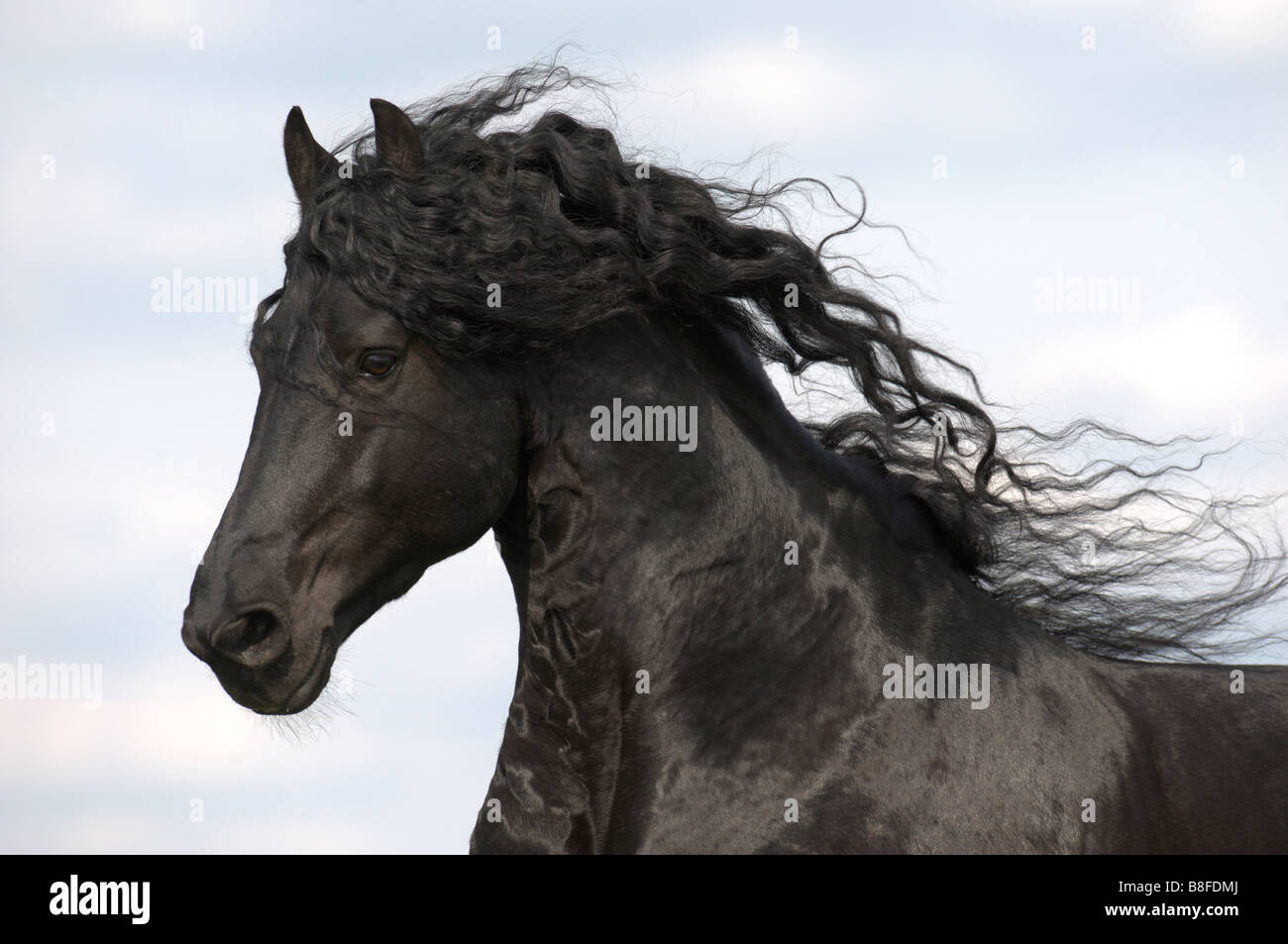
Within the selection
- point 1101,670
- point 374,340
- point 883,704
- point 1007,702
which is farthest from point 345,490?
point 1101,670

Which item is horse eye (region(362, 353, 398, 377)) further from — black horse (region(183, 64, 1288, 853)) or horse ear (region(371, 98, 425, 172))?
horse ear (region(371, 98, 425, 172))

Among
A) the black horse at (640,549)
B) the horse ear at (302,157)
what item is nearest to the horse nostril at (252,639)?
the black horse at (640,549)

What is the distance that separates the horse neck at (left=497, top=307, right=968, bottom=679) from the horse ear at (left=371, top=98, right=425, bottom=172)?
0.79 m

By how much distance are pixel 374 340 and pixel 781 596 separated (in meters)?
1.51

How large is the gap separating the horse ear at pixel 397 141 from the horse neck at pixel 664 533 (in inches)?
31.1

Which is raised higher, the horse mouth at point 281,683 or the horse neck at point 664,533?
the horse neck at point 664,533

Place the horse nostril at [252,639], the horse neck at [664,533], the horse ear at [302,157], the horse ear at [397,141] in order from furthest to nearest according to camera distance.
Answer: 1. the horse ear at [302,157]
2. the horse ear at [397,141]
3. the horse neck at [664,533]
4. the horse nostril at [252,639]

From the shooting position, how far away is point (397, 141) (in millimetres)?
5293

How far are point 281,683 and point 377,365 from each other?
1.01m

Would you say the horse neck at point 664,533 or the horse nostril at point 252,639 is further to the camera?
the horse neck at point 664,533

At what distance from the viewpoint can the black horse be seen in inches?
193

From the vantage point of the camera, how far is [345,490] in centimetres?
491

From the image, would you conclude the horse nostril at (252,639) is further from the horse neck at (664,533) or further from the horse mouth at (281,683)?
the horse neck at (664,533)

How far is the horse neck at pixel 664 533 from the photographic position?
5.10m
